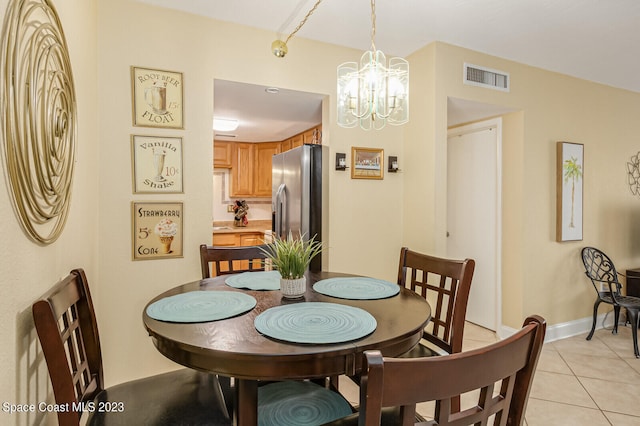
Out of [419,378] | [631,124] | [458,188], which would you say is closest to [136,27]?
[419,378]

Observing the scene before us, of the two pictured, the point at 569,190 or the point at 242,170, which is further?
the point at 242,170

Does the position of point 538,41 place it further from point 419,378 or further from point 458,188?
point 419,378

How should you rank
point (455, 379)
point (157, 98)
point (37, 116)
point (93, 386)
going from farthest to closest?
point (157, 98) < point (93, 386) < point (37, 116) < point (455, 379)

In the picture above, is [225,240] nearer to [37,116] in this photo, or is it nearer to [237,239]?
[237,239]

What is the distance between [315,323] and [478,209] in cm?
288

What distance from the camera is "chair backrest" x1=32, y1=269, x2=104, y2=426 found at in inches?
38.8

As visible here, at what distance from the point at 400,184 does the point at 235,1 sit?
1854mm

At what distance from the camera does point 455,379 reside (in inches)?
26.7

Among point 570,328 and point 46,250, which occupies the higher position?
point 46,250

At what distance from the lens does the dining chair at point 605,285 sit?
3121 millimetres

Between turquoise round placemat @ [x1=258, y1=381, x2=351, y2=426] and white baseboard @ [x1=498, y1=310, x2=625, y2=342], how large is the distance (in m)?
2.46

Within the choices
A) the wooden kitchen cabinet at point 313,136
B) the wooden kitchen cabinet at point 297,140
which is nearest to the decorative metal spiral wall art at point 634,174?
the wooden kitchen cabinet at point 313,136

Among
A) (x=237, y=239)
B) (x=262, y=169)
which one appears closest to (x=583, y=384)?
(x=237, y=239)

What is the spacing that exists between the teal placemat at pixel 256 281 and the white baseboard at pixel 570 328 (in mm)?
2506
